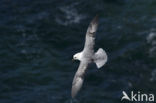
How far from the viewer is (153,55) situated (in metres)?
34.8

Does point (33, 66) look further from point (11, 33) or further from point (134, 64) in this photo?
point (134, 64)

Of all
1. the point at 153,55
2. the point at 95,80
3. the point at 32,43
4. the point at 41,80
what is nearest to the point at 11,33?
the point at 32,43

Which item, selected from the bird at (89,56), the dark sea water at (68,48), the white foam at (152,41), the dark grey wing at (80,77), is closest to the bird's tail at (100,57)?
the bird at (89,56)

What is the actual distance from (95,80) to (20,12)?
8.27m

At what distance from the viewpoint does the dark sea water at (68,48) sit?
3372 centimetres

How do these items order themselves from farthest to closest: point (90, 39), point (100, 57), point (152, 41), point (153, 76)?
1. point (152, 41)
2. point (153, 76)
3. point (100, 57)
4. point (90, 39)

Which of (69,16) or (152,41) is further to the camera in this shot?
(69,16)

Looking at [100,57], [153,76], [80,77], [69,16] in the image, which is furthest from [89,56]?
[69,16]

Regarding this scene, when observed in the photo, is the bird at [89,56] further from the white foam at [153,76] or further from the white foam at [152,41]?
the white foam at [152,41]

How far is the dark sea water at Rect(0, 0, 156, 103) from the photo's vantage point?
3372cm

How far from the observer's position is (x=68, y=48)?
36.0m

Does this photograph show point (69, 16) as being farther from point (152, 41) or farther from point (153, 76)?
point (153, 76)

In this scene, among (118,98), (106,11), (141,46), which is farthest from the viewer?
(106,11)

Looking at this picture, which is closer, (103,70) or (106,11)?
(103,70)
